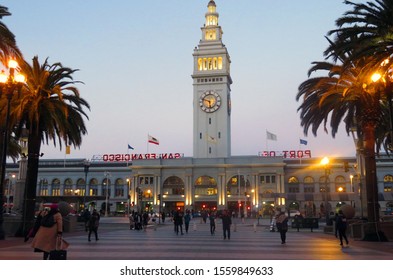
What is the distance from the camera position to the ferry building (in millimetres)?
98938

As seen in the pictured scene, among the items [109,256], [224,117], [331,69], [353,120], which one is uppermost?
[224,117]

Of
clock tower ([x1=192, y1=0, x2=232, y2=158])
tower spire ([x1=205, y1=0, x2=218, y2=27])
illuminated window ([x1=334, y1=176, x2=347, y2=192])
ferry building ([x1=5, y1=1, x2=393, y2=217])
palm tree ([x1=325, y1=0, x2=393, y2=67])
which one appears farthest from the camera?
tower spire ([x1=205, y1=0, x2=218, y2=27])

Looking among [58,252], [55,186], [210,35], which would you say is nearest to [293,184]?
[210,35]

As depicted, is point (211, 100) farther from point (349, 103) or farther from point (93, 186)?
point (349, 103)

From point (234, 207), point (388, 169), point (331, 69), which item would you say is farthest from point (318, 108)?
point (388, 169)

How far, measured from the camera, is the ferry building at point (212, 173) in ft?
325

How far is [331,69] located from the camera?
28844mm

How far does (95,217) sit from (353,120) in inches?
789

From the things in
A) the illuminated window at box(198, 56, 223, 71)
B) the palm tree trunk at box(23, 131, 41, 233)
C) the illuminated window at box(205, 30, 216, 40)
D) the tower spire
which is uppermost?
the tower spire

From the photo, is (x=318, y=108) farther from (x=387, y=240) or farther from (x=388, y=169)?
(x=388, y=169)

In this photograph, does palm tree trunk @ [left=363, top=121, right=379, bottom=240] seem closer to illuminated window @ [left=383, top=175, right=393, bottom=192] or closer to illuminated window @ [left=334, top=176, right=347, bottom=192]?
illuminated window @ [left=334, top=176, right=347, bottom=192]

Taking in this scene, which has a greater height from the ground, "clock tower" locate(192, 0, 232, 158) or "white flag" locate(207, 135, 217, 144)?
"clock tower" locate(192, 0, 232, 158)

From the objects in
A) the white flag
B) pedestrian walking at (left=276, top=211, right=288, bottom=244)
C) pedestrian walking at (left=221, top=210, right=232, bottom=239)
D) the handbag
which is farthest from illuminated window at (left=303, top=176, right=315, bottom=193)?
the handbag

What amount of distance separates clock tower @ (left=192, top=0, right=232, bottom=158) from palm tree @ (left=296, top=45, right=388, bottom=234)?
230 feet
